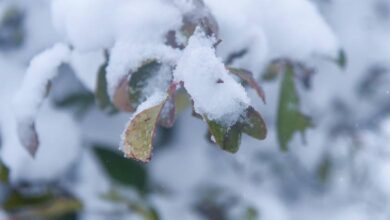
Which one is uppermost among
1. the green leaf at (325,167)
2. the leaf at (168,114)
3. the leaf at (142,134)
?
the green leaf at (325,167)

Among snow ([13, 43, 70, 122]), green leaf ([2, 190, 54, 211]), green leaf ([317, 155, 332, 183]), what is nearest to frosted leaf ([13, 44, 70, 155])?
snow ([13, 43, 70, 122])

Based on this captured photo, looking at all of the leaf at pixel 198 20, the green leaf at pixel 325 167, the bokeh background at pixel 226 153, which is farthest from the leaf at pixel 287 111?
the green leaf at pixel 325 167

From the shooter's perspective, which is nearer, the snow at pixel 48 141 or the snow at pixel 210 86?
the snow at pixel 210 86

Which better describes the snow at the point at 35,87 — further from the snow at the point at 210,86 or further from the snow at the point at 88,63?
the snow at the point at 210,86

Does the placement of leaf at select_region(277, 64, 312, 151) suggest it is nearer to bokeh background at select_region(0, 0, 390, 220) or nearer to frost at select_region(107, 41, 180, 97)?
bokeh background at select_region(0, 0, 390, 220)

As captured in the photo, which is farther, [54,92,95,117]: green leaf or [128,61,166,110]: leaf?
[54,92,95,117]: green leaf

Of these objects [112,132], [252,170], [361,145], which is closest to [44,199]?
[112,132]
